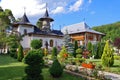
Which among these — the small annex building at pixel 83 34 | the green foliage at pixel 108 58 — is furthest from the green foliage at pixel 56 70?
the small annex building at pixel 83 34

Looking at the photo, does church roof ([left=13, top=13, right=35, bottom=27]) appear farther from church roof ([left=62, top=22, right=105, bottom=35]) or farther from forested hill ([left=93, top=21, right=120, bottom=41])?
forested hill ([left=93, top=21, right=120, bottom=41])

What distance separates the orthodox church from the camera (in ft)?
135

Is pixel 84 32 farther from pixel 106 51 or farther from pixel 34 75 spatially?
pixel 34 75

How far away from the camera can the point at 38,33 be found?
41875 mm

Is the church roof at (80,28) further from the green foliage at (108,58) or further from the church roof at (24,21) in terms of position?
the green foliage at (108,58)

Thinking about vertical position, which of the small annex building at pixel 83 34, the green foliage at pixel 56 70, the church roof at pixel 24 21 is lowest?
the green foliage at pixel 56 70

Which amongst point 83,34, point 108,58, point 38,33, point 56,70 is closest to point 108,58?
point 108,58

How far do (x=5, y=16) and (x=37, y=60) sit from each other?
91.0 ft

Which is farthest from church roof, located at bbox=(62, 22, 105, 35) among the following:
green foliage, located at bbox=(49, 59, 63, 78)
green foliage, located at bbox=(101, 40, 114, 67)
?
green foliage, located at bbox=(49, 59, 63, 78)

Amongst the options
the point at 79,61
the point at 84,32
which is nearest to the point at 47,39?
the point at 84,32

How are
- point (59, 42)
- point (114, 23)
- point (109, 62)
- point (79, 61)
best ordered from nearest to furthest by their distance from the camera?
point (109, 62) < point (79, 61) < point (59, 42) < point (114, 23)

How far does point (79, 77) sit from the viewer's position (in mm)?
13281

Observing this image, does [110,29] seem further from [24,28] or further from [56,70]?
[56,70]

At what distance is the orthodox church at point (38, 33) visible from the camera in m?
41.2
